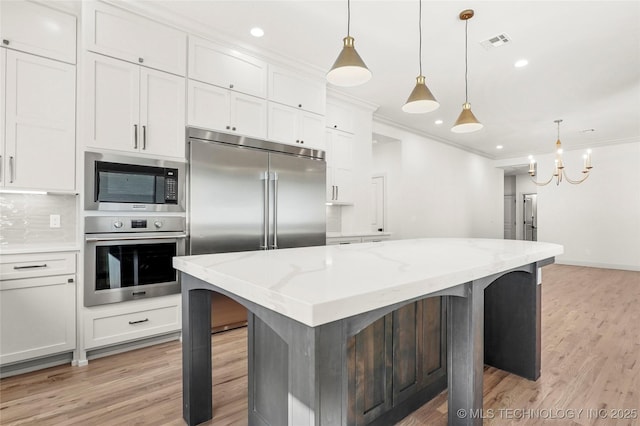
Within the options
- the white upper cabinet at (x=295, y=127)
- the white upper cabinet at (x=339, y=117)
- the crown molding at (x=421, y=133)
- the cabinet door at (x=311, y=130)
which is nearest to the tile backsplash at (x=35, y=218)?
the white upper cabinet at (x=295, y=127)

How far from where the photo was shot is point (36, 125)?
2406mm

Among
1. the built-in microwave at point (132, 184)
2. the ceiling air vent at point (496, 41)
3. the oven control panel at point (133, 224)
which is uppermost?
the ceiling air vent at point (496, 41)

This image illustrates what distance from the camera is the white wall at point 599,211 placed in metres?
6.92

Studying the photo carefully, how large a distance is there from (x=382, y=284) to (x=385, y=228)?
5.37 meters

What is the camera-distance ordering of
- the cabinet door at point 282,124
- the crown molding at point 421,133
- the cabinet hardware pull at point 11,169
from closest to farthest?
1. the cabinet hardware pull at point 11,169
2. the cabinet door at point 282,124
3. the crown molding at point 421,133

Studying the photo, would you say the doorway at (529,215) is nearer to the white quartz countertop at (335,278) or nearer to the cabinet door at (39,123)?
the white quartz countertop at (335,278)

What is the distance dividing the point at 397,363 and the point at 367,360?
0.85 ft

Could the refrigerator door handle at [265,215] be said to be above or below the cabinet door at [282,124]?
below

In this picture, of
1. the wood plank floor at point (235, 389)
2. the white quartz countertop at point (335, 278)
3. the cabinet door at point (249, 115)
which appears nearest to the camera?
the white quartz countertop at point (335, 278)

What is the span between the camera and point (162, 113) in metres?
2.80

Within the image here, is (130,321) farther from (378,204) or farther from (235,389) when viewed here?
(378,204)

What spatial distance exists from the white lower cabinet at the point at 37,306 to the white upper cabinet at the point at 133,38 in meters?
1.66

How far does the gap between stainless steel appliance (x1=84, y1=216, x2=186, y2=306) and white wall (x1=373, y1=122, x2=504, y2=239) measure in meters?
4.04

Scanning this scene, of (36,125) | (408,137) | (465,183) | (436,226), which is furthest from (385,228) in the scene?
(36,125)
